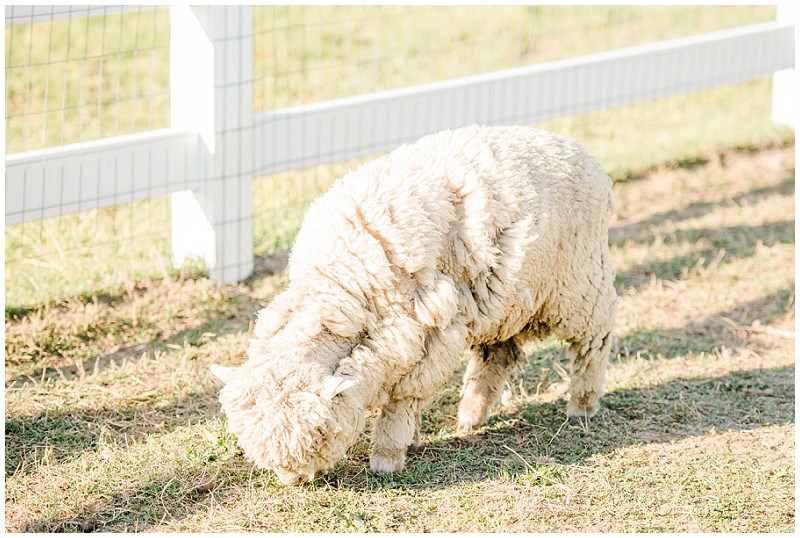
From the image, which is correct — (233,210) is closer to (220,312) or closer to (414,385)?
(220,312)

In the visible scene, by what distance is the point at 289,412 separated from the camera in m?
3.66

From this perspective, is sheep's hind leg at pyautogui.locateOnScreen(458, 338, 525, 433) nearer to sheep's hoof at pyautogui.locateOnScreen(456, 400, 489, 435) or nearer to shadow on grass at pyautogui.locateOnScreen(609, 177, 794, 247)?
sheep's hoof at pyautogui.locateOnScreen(456, 400, 489, 435)

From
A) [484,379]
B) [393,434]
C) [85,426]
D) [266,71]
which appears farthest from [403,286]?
[266,71]

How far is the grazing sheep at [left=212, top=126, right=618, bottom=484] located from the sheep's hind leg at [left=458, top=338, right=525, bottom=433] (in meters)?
0.30

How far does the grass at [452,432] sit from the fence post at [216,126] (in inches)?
9.2

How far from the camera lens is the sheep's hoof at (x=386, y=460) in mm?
4102

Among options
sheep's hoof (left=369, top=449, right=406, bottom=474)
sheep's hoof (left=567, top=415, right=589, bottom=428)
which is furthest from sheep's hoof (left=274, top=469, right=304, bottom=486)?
sheep's hoof (left=567, top=415, right=589, bottom=428)

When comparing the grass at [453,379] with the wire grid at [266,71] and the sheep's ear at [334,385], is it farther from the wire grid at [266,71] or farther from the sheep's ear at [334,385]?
the sheep's ear at [334,385]

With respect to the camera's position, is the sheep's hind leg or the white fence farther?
the white fence

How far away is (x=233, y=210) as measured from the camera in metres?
5.93

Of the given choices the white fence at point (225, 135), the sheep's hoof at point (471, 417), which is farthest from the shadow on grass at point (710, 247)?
the sheep's hoof at point (471, 417)

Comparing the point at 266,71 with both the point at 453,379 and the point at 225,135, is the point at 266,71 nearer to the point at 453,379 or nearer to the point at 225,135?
the point at 225,135

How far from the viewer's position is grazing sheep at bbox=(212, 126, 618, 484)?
3.72 metres

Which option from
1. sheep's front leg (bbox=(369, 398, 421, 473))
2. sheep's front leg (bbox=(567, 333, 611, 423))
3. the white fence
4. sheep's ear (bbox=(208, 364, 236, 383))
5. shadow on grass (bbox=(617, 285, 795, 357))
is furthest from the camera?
shadow on grass (bbox=(617, 285, 795, 357))
